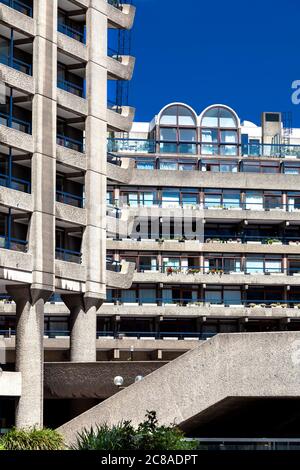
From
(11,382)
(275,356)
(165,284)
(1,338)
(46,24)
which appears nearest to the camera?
(275,356)

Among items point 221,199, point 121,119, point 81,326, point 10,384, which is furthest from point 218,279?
point 10,384

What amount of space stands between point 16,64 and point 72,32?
690cm

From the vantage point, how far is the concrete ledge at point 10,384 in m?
56.4

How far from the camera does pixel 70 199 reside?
215 feet

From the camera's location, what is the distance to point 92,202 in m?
64.2

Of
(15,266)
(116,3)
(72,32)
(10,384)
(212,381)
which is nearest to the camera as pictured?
(212,381)

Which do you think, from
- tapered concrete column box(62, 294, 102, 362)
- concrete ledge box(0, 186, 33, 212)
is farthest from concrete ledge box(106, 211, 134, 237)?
concrete ledge box(0, 186, 33, 212)

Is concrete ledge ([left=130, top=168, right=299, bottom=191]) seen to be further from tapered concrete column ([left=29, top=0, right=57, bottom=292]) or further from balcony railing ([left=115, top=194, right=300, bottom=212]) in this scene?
tapered concrete column ([left=29, top=0, right=57, bottom=292])

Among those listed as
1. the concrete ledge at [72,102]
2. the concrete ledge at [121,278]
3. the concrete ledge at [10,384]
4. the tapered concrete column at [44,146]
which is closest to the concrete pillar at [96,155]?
the concrete ledge at [72,102]

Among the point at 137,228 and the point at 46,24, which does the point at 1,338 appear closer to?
the point at 137,228

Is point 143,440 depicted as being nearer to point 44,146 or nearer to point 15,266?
point 15,266

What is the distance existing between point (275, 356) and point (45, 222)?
2088 centimetres

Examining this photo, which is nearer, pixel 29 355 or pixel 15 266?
pixel 15 266

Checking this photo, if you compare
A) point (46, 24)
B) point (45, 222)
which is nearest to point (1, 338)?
point (45, 222)
